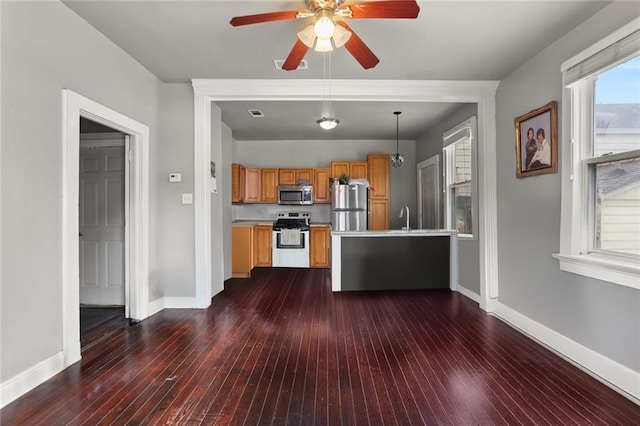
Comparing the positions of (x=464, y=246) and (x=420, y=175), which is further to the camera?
(x=420, y=175)

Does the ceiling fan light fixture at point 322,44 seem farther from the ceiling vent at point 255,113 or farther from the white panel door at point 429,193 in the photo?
the white panel door at point 429,193

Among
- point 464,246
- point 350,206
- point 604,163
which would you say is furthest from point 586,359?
point 350,206

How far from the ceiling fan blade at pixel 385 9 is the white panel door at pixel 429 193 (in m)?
3.89

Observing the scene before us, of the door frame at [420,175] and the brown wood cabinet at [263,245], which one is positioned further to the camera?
the brown wood cabinet at [263,245]

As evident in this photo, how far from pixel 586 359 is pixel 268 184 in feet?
18.3

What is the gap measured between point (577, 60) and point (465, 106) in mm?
1913

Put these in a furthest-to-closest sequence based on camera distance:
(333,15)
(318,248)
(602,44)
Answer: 1. (318,248)
2. (602,44)
3. (333,15)

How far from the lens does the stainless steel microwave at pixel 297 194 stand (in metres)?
6.62

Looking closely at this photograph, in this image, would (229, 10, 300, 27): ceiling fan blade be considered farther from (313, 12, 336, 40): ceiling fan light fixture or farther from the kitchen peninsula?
the kitchen peninsula

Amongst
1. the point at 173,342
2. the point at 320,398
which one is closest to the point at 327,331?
the point at 320,398

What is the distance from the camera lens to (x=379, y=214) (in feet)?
21.9

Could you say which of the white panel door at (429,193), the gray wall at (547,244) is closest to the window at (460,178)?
the white panel door at (429,193)

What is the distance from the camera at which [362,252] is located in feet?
15.1

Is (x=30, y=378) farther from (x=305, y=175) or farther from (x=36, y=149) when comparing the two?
(x=305, y=175)
